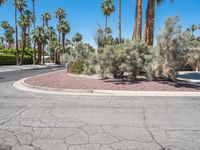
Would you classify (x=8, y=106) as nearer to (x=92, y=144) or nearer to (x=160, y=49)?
(x=92, y=144)

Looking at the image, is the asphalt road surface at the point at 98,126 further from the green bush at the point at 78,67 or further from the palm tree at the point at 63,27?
the palm tree at the point at 63,27

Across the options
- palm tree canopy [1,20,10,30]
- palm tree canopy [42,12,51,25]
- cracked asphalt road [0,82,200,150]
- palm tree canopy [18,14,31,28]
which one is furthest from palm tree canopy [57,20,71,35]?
cracked asphalt road [0,82,200,150]

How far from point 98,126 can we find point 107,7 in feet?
133

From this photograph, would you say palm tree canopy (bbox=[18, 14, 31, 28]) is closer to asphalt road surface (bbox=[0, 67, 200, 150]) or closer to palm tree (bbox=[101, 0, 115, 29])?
palm tree (bbox=[101, 0, 115, 29])

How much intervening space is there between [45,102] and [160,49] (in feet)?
30.6

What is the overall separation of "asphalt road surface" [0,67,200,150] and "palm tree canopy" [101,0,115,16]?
37.7 meters

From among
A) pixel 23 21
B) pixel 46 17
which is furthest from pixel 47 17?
pixel 23 21

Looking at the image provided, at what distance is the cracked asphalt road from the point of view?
15.0 ft

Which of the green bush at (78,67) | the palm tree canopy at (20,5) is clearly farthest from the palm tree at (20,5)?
the green bush at (78,67)

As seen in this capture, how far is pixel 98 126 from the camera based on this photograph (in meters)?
5.82

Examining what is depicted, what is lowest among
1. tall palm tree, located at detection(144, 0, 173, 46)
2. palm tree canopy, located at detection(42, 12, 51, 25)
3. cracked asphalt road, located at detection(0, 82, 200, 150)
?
cracked asphalt road, located at detection(0, 82, 200, 150)

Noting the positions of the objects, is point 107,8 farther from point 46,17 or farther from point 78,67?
point 46,17

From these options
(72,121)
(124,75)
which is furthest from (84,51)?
(72,121)

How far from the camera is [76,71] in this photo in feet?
75.3
